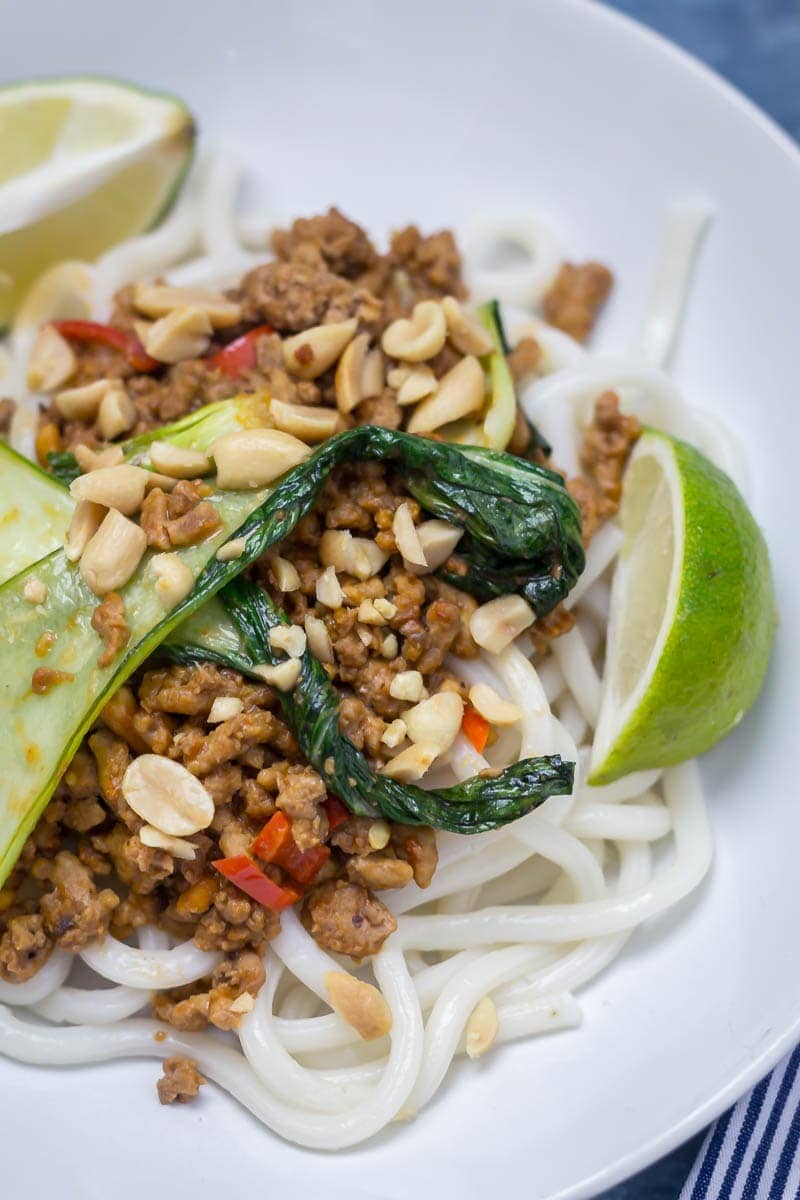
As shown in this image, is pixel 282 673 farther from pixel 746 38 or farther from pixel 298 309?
pixel 746 38

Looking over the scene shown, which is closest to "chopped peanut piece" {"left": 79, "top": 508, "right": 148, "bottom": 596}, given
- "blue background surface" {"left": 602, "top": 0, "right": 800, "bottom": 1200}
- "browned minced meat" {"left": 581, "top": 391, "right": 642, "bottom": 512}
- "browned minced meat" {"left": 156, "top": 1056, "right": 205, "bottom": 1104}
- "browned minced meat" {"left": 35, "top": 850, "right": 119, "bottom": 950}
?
"browned minced meat" {"left": 35, "top": 850, "right": 119, "bottom": 950}

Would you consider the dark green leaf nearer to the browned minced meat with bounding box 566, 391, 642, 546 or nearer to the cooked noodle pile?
the cooked noodle pile

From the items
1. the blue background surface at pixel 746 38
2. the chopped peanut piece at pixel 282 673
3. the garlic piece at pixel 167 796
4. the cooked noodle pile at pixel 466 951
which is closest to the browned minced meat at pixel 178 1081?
the cooked noodle pile at pixel 466 951

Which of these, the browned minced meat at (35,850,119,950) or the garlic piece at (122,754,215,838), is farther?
the browned minced meat at (35,850,119,950)

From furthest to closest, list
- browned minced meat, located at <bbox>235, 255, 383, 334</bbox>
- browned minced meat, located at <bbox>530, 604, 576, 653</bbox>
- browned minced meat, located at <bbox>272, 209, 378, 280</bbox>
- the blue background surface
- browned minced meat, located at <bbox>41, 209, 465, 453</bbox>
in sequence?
the blue background surface < browned minced meat, located at <bbox>272, 209, 378, 280</bbox> < browned minced meat, located at <bbox>235, 255, 383, 334</bbox> < browned minced meat, located at <bbox>41, 209, 465, 453</bbox> < browned minced meat, located at <bbox>530, 604, 576, 653</bbox>

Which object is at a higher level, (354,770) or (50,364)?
(50,364)

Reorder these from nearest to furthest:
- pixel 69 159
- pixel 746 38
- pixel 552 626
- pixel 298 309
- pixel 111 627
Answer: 1. pixel 111 627
2. pixel 552 626
3. pixel 298 309
4. pixel 69 159
5. pixel 746 38

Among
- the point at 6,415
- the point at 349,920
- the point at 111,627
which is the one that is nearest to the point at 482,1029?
the point at 349,920

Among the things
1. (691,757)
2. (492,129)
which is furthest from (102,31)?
(691,757)
